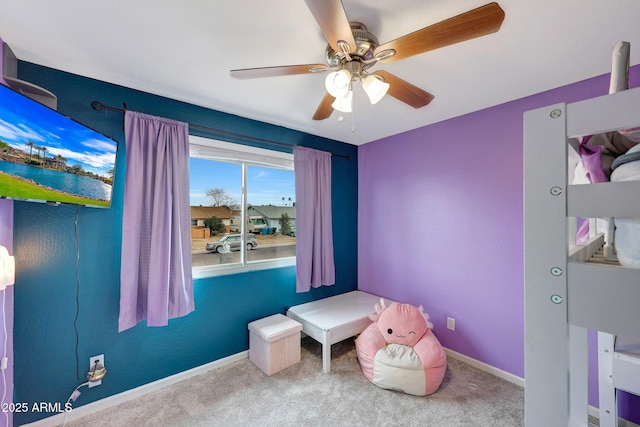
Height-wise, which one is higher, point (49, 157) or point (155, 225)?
point (49, 157)

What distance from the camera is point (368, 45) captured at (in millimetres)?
1249

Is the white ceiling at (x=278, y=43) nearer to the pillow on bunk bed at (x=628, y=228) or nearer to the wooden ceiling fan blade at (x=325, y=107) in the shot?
the wooden ceiling fan blade at (x=325, y=107)

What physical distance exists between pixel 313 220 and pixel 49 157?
2.03 m

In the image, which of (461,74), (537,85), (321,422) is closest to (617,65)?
(461,74)

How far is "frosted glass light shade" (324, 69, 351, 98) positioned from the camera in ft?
3.94

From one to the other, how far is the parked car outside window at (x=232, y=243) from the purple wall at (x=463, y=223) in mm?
1513

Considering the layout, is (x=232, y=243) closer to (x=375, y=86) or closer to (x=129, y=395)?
(x=129, y=395)

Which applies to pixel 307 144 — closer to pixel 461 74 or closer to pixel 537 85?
pixel 461 74

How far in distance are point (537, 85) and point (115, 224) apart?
3.22 metres

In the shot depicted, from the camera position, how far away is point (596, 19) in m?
1.23

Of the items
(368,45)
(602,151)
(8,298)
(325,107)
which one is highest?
(368,45)

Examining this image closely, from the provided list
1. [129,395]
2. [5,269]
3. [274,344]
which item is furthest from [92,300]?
[274,344]

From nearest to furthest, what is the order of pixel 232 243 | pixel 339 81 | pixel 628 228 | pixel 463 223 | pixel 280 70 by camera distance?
pixel 628 228, pixel 339 81, pixel 280 70, pixel 463 223, pixel 232 243

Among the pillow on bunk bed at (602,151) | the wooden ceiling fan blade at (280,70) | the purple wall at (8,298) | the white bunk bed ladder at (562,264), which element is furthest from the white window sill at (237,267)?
the pillow on bunk bed at (602,151)
